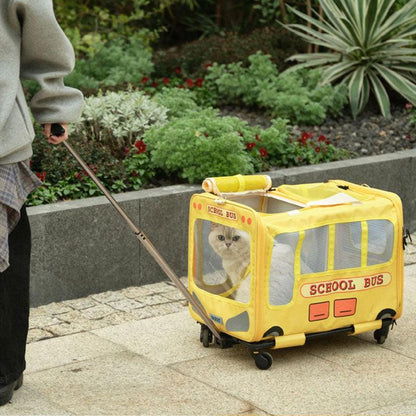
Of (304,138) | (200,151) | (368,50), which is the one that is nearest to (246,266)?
(200,151)

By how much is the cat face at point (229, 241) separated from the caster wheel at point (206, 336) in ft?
1.24

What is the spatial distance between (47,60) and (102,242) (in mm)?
2020

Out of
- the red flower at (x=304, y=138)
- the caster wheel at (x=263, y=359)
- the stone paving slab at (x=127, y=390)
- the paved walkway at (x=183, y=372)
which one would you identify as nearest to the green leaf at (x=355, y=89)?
the red flower at (x=304, y=138)

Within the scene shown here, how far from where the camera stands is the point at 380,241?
4.75 m

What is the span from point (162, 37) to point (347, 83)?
444cm

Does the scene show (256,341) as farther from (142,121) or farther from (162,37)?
(162,37)

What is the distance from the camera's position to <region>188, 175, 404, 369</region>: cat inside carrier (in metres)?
4.46

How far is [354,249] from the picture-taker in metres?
4.67

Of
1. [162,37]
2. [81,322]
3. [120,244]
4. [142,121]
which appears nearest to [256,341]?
[81,322]

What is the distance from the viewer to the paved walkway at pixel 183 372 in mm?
4090

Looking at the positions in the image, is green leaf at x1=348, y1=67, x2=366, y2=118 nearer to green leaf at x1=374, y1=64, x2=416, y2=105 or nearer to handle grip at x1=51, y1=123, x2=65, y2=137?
Answer: green leaf at x1=374, y1=64, x2=416, y2=105

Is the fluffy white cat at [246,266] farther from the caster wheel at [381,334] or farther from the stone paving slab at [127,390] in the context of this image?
the caster wheel at [381,334]

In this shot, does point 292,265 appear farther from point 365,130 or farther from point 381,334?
point 365,130

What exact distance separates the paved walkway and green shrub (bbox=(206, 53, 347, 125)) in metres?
2.99
